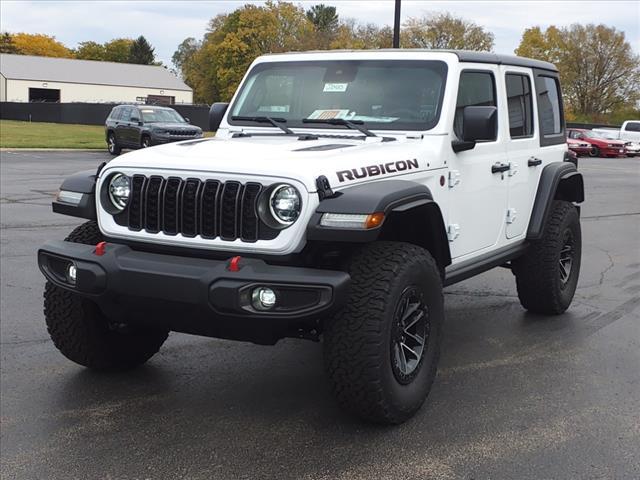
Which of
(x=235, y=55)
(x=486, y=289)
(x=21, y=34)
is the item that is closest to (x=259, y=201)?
(x=486, y=289)

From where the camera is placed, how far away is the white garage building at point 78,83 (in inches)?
3248

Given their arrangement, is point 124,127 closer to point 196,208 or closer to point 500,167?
point 500,167

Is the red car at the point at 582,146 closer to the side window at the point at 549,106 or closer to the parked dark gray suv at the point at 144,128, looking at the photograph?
the parked dark gray suv at the point at 144,128

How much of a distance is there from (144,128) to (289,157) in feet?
74.3

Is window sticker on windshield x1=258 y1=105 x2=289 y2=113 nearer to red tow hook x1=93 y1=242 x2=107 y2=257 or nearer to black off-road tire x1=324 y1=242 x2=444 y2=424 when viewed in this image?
black off-road tire x1=324 y1=242 x2=444 y2=424

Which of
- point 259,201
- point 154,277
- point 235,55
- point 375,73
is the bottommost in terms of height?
point 154,277

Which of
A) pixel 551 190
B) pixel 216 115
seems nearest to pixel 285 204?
pixel 216 115

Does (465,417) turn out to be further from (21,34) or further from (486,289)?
(21,34)

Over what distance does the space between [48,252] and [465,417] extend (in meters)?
2.41

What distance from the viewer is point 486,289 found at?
766cm

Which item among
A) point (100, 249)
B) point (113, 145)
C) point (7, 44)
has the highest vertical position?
point (7, 44)

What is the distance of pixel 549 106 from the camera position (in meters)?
6.58

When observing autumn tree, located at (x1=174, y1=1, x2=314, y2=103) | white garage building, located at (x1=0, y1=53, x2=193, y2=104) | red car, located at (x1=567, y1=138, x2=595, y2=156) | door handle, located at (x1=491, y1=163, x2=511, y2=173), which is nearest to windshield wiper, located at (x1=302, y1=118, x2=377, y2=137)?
door handle, located at (x1=491, y1=163, x2=511, y2=173)

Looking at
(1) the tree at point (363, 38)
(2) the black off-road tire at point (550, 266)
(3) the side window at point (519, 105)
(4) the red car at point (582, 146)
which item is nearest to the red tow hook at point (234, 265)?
(3) the side window at point (519, 105)
